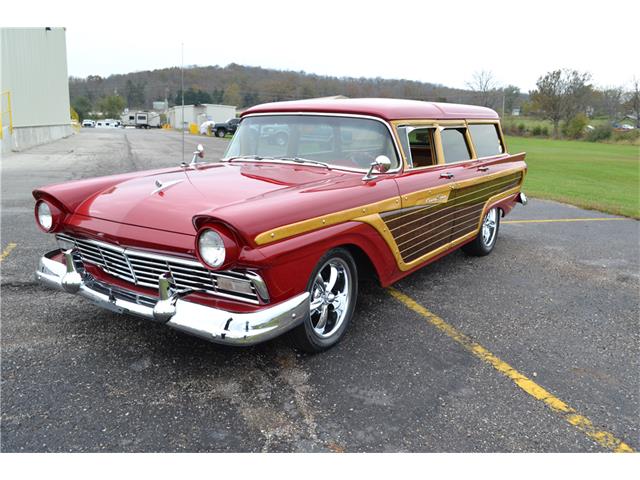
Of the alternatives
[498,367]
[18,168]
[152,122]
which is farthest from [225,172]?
[152,122]

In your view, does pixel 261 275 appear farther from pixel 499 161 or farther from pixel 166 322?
pixel 499 161

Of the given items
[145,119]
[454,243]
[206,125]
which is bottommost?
[454,243]

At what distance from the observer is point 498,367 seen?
3.22 m

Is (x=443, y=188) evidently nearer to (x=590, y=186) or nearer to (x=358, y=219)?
(x=358, y=219)

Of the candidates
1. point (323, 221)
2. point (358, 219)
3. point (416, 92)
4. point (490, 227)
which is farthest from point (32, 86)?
point (323, 221)

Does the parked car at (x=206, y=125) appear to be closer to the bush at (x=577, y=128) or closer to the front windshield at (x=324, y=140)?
the front windshield at (x=324, y=140)

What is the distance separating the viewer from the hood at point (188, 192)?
118 inches

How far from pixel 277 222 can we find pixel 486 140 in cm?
387

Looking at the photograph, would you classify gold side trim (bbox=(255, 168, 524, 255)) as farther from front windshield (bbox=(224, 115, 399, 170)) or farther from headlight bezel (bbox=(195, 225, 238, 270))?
front windshield (bbox=(224, 115, 399, 170))

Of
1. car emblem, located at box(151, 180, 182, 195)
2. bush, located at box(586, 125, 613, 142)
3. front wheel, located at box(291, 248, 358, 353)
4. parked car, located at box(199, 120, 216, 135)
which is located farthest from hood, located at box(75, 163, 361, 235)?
bush, located at box(586, 125, 613, 142)

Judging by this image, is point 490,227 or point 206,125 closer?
point 490,227

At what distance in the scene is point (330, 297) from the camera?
3318 mm

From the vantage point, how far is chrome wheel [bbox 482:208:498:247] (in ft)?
19.0

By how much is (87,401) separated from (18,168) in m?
12.9
